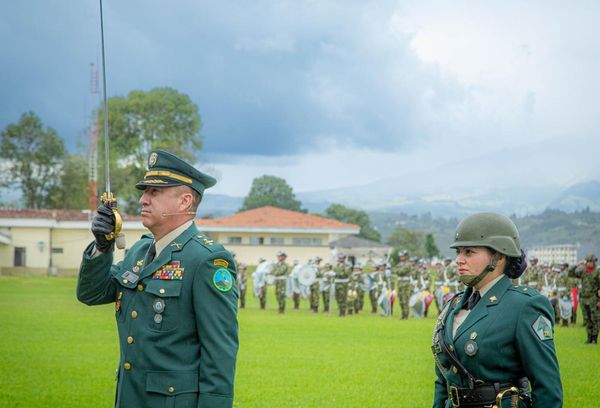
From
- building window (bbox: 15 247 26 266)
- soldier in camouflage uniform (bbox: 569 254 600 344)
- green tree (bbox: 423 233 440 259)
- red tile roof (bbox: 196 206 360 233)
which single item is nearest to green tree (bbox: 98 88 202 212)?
red tile roof (bbox: 196 206 360 233)

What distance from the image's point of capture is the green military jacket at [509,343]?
4449 millimetres

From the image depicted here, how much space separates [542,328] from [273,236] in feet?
202

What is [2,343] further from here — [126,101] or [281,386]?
[126,101]

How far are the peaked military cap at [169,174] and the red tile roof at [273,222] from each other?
60.4m

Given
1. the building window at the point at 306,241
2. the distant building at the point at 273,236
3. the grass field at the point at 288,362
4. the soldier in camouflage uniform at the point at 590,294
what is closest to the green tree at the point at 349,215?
the building window at the point at 306,241

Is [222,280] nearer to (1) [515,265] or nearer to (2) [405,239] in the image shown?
(1) [515,265]

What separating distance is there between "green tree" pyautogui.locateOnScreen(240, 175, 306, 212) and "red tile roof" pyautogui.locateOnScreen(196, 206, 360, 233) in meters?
35.2

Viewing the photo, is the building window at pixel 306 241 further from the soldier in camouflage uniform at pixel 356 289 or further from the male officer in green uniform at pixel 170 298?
the male officer in green uniform at pixel 170 298

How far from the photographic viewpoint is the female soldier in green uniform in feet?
14.7

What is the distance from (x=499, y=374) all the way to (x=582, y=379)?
31.6 ft

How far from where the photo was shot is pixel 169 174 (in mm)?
4629

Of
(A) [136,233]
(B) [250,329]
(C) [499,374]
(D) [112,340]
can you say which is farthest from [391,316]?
(A) [136,233]

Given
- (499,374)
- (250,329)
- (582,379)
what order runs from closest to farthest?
(499,374) → (582,379) → (250,329)

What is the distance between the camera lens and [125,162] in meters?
74.5
